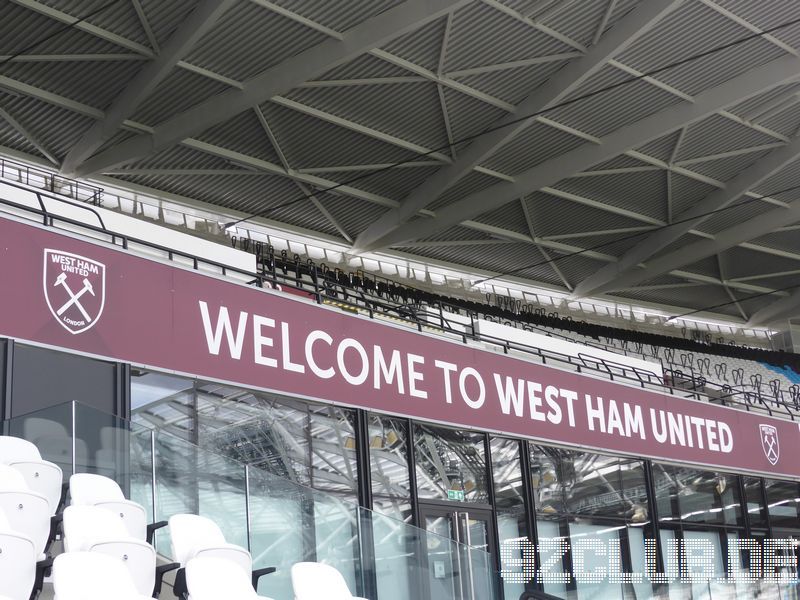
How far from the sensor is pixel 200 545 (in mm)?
6250

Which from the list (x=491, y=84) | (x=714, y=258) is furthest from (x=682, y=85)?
(x=714, y=258)

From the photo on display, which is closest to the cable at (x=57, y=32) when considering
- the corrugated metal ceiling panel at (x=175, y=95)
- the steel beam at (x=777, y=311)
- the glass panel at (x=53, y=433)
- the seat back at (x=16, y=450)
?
the corrugated metal ceiling panel at (x=175, y=95)

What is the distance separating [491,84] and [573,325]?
10.0 m

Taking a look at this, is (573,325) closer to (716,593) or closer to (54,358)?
(716,593)

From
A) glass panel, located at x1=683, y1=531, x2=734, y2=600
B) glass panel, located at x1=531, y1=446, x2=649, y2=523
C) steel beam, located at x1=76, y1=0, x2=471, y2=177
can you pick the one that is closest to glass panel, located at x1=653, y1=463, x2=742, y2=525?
glass panel, located at x1=683, y1=531, x2=734, y2=600

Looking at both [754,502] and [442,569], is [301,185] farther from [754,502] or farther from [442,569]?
[442,569]

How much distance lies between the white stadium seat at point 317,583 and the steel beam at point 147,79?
9033mm

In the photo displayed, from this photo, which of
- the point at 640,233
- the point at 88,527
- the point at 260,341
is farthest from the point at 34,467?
the point at 640,233

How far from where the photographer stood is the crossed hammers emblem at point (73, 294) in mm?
8734

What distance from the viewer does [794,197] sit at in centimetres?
2298

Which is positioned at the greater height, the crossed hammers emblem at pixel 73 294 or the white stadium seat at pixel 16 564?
the crossed hammers emblem at pixel 73 294

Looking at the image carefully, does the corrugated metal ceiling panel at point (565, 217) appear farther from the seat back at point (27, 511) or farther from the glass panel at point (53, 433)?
the seat back at point (27, 511)

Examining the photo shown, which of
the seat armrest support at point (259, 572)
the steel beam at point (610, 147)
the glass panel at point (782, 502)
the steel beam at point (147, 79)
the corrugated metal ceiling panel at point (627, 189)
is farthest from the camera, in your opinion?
the corrugated metal ceiling panel at point (627, 189)

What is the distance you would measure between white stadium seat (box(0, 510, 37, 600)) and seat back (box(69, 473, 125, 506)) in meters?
1.25
